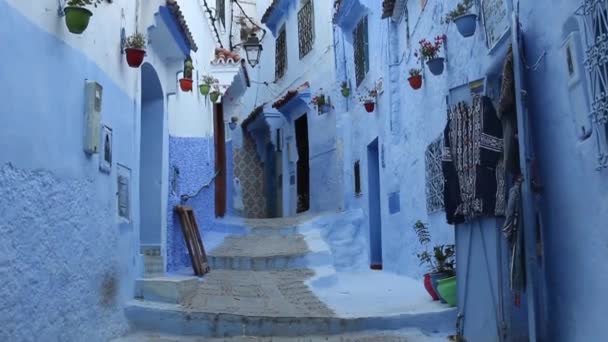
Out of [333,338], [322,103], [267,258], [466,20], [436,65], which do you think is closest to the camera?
[466,20]

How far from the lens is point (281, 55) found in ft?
66.9

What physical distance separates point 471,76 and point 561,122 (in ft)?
7.45

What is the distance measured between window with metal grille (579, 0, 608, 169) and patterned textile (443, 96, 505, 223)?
46.8 inches

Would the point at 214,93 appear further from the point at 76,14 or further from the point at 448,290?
the point at 76,14

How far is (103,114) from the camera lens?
5.35m

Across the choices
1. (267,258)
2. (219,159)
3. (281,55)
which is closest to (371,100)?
(267,258)

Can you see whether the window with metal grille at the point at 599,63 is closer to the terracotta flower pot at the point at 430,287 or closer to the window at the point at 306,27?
the terracotta flower pot at the point at 430,287

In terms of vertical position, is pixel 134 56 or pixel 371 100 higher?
pixel 371 100

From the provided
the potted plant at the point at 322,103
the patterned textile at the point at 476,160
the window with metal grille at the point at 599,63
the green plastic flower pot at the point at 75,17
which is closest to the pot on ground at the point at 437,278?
the patterned textile at the point at 476,160

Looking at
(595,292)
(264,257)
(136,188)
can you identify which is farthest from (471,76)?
(264,257)

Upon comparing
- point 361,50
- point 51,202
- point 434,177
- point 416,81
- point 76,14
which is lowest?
point 51,202

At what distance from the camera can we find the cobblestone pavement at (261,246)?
10.3 meters

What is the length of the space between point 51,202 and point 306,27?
1403 cm

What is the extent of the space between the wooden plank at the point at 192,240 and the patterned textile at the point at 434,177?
3083 mm
